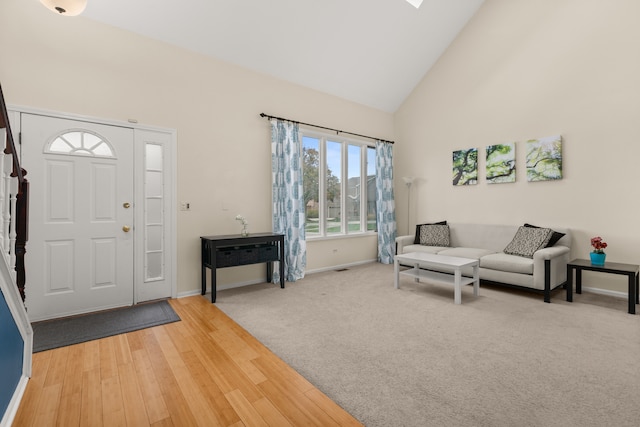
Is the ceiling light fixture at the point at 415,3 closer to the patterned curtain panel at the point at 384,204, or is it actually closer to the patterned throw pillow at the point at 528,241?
the patterned curtain panel at the point at 384,204

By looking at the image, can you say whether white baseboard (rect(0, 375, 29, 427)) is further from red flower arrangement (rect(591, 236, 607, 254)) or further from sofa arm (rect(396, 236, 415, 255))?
red flower arrangement (rect(591, 236, 607, 254))

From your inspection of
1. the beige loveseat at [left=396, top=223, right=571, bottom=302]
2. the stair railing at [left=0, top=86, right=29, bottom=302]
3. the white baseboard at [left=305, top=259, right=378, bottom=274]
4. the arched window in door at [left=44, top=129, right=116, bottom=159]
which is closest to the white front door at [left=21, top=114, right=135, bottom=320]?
the arched window in door at [left=44, top=129, right=116, bottom=159]

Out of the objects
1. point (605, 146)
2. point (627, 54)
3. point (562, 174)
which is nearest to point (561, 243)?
point (562, 174)

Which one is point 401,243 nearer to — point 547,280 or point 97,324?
point 547,280

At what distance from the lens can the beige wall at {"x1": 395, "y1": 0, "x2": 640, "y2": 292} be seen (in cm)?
379

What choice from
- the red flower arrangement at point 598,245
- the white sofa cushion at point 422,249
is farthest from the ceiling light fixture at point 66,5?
the red flower arrangement at point 598,245

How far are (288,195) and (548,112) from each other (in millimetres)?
3890

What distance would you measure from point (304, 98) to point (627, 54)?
13.7 ft

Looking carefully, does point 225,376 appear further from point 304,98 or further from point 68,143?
point 304,98

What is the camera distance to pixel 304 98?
5.02 meters

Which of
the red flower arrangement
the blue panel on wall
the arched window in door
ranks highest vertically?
the arched window in door

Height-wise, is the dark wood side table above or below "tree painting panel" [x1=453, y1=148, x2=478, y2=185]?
below

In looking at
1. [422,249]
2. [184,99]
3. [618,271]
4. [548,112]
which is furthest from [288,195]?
[618,271]

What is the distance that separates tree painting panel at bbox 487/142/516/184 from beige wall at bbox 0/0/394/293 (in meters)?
2.70
